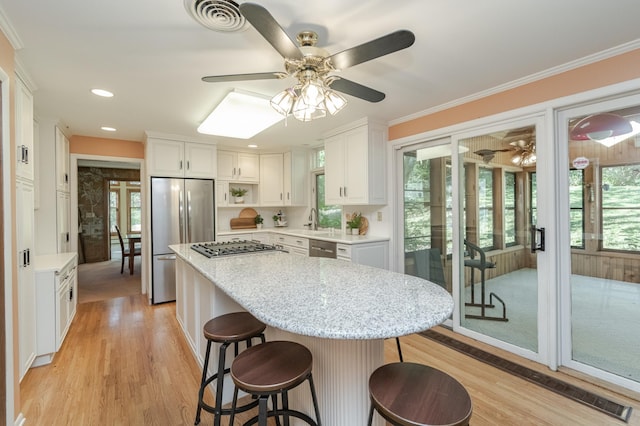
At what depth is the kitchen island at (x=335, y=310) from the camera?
3.23ft

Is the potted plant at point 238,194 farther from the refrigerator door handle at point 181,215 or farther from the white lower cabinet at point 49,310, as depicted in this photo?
the white lower cabinet at point 49,310

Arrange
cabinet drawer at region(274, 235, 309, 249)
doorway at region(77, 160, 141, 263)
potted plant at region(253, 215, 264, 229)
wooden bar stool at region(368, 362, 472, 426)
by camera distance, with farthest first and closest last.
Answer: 1. doorway at region(77, 160, 141, 263)
2. potted plant at region(253, 215, 264, 229)
3. cabinet drawer at region(274, 235, 309, 249)
4. wooden bar stool at region(368, 362, 472, 426)

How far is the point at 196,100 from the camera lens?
9.25 feet

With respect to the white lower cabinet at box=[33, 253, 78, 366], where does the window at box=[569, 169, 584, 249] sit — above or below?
above

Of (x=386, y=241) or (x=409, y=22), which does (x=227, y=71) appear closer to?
(x=409, y=22)

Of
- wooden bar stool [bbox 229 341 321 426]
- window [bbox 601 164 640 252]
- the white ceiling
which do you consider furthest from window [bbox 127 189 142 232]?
window [bbox 601 164 640 252]

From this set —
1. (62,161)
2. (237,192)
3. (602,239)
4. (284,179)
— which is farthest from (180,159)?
(602,239)

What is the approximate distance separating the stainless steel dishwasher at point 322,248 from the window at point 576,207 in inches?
88.9

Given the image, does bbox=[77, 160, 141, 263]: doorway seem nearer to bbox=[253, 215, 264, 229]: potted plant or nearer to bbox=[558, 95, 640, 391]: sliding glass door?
bbox=[253, 215, 264, 229]: potted plant

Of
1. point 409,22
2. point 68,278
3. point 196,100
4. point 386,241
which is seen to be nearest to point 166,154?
point 196,100

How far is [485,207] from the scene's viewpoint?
288 cm

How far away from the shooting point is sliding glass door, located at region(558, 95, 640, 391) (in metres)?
2.07

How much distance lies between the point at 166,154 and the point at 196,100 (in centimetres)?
160

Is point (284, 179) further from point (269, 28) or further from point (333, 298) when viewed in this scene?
point (333, 298)
